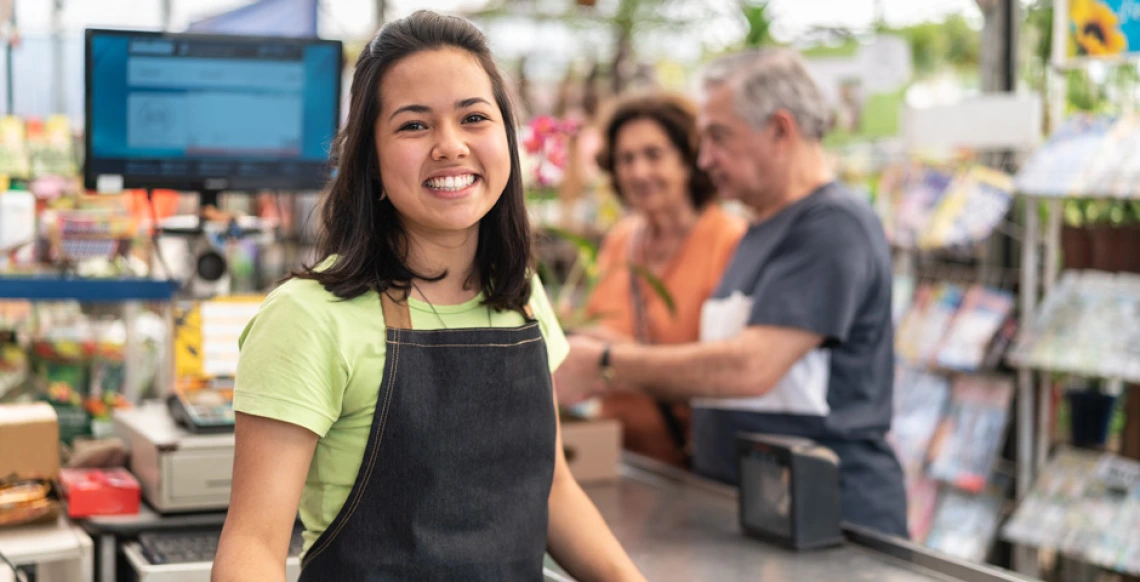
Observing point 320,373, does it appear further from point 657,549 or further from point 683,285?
point 683,285

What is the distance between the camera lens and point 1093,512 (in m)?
3.73

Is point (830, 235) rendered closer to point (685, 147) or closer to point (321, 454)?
point (685, 147)

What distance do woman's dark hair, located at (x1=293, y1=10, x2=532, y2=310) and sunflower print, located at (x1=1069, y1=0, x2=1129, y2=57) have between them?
250cm

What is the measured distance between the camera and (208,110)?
2363mm

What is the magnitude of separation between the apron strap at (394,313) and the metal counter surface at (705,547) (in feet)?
2.47

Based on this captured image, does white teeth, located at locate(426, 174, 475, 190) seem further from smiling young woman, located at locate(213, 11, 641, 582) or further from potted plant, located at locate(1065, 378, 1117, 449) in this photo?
potted plant, located at locate(1065, 378, 1117, 449)

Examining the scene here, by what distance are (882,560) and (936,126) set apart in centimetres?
242

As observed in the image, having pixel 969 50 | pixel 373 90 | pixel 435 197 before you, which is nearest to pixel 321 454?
pixel 435 197

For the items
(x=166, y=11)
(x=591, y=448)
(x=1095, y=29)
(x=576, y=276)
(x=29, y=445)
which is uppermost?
(x=166, y=11)

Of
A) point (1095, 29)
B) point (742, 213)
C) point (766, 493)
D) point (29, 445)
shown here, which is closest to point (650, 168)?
point (1095, 29)

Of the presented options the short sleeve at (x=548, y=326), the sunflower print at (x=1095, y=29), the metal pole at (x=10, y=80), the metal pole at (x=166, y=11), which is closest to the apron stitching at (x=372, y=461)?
the short sleeve at (x=548, y=326)

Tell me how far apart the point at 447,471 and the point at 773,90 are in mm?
1538

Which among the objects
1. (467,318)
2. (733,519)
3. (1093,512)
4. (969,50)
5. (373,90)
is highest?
(969,50)

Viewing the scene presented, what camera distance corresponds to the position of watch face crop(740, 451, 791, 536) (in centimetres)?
219
